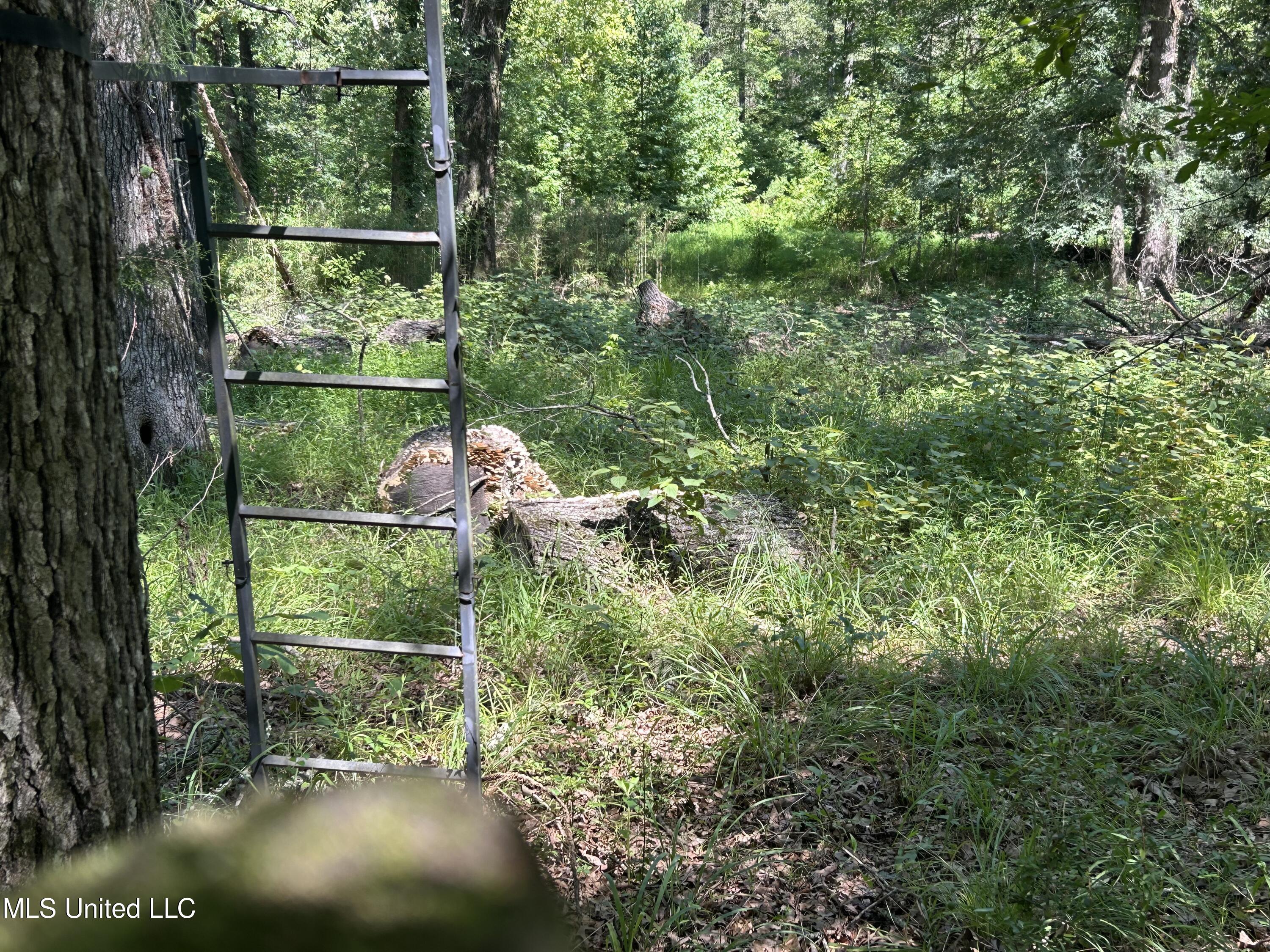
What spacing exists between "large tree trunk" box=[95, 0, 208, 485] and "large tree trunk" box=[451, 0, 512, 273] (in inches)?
303

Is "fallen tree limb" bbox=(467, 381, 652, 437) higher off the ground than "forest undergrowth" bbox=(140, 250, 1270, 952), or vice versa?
"fallen tree limb" bbox=(467, 381, 652, 437)

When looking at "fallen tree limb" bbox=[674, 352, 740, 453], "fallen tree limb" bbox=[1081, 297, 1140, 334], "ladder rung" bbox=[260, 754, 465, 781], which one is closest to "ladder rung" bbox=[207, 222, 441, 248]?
"ladder rung" bbox=[260, 754, 465, 781]

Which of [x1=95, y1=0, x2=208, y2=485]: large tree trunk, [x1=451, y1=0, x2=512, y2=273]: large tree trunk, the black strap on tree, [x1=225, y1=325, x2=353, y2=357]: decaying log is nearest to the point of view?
the black strap on tree

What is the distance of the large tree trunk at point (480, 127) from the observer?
1278cm

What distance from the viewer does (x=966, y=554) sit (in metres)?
4.41

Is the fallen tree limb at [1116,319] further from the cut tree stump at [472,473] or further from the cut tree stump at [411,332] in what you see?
the cut tree stump at [411,332]

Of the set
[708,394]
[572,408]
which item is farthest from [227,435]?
[708,394]

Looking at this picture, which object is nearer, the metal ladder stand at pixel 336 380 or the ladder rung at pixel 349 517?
the metal ladder stand at pixel 336 380

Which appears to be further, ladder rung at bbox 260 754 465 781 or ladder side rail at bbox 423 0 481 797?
ladder rung at bbox 260 754 465 781

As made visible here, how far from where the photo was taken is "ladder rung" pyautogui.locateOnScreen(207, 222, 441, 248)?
2381 mm

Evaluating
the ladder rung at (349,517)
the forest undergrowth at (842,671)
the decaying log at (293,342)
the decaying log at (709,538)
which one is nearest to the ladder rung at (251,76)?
the ladder rung at (349,517)

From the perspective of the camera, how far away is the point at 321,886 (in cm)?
36

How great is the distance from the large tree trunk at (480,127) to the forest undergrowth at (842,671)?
7378 mm

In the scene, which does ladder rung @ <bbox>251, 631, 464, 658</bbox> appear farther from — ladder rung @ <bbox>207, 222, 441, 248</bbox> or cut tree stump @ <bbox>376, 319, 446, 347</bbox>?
cut tree stump @ <bbox>376, 319, 446, 347</bbox>
